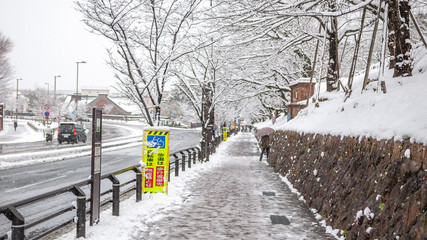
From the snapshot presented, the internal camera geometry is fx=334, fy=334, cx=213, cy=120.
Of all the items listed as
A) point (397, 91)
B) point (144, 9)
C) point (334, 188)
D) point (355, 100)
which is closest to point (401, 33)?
point (355, 100)

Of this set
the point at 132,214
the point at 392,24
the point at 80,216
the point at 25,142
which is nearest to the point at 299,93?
the point at 392,24

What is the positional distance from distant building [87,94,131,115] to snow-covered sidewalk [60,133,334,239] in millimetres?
107173

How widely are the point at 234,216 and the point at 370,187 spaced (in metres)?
3.16

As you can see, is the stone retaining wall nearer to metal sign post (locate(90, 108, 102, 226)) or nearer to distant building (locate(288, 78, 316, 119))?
metal sign post (locate(90, 108, 102, 226))

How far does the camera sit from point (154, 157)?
8.48 m

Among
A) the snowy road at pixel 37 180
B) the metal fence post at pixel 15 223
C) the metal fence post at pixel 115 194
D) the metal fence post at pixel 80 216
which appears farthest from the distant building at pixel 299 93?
the metal fence post at pixel 15 223

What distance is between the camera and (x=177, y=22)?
10.1m

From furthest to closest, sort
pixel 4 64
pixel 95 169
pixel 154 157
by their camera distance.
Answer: pixel 4 64 < pixel 154 157 < pixel 95 169

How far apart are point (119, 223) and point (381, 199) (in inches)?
174

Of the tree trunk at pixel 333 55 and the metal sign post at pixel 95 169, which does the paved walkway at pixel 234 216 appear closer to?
the metal sign post at pixel 95 169

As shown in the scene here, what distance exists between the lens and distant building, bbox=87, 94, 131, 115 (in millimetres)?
111625

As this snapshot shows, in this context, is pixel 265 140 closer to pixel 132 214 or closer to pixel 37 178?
pixel 37 178

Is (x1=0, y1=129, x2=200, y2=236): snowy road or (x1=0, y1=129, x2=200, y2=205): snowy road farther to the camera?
(x1=0, y1=129, x2=200, y2=205): snowy road

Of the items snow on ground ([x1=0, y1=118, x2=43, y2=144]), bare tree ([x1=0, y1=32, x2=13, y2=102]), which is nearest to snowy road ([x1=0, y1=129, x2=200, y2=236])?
snow on ground ([x1=0, y1=118, x2=43, y2=144])
